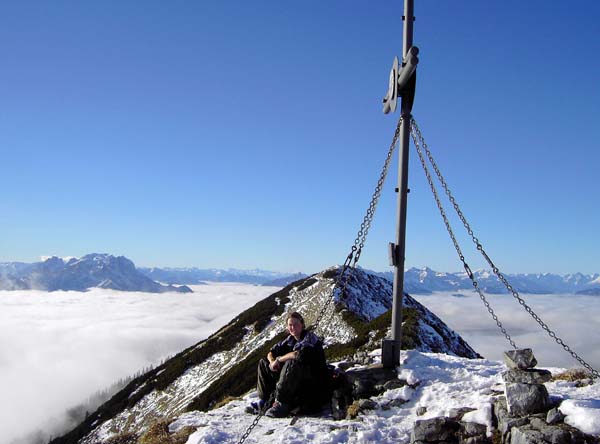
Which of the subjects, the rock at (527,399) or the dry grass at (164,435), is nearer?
the rock at (527,399)

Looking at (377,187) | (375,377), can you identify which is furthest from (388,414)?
(377,187)

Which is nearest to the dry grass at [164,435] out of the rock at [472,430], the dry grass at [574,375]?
the rock at [472,430]

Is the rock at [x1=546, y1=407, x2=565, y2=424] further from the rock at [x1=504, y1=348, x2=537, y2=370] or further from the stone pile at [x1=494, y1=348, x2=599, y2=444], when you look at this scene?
the rock at [x1=504, y1=348, x2=537, y2=370]

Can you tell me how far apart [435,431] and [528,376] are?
226 centimetres

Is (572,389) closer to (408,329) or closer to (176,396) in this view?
(408,329)

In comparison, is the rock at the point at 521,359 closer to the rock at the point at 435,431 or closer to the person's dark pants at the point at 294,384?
the rock at the point at 435,431

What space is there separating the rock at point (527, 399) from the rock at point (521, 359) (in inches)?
39.6

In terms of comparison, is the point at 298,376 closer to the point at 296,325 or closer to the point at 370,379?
the point at 296,325

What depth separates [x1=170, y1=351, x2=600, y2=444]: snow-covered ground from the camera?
852cm

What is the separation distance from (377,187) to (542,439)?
26.0ft

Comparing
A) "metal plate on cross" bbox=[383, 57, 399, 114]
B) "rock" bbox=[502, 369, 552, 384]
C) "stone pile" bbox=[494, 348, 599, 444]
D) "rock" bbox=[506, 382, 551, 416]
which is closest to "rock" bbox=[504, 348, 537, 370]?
"stone pile" bbox=[494, 348, 599, 444]

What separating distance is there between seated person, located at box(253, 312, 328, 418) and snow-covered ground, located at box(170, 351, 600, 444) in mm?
556

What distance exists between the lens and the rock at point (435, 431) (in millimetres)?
8180

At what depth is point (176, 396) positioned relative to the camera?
64.5m
